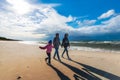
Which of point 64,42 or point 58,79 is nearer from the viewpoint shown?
point 58,79

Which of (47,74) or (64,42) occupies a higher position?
(64,42)

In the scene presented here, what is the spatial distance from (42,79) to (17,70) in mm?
1994

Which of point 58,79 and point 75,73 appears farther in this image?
point 75,73

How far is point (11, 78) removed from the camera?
8.05m

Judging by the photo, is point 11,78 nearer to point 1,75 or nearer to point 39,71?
point 1,75

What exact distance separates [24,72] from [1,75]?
1124 millimetres

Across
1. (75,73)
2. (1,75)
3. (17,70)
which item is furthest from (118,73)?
(1,75)

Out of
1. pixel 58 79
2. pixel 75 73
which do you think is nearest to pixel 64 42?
pixel 75 73

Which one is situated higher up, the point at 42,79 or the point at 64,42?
the point at 64,42

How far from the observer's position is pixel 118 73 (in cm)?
957

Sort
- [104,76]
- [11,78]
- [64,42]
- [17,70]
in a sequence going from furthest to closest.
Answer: [64,42] < [17,70] < [104,76] < [11,78]

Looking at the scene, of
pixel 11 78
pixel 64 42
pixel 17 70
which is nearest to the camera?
pixel 11 78

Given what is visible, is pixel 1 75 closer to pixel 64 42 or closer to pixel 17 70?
pixel 17 70

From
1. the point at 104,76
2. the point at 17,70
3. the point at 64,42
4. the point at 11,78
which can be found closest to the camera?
the point at 11,78
